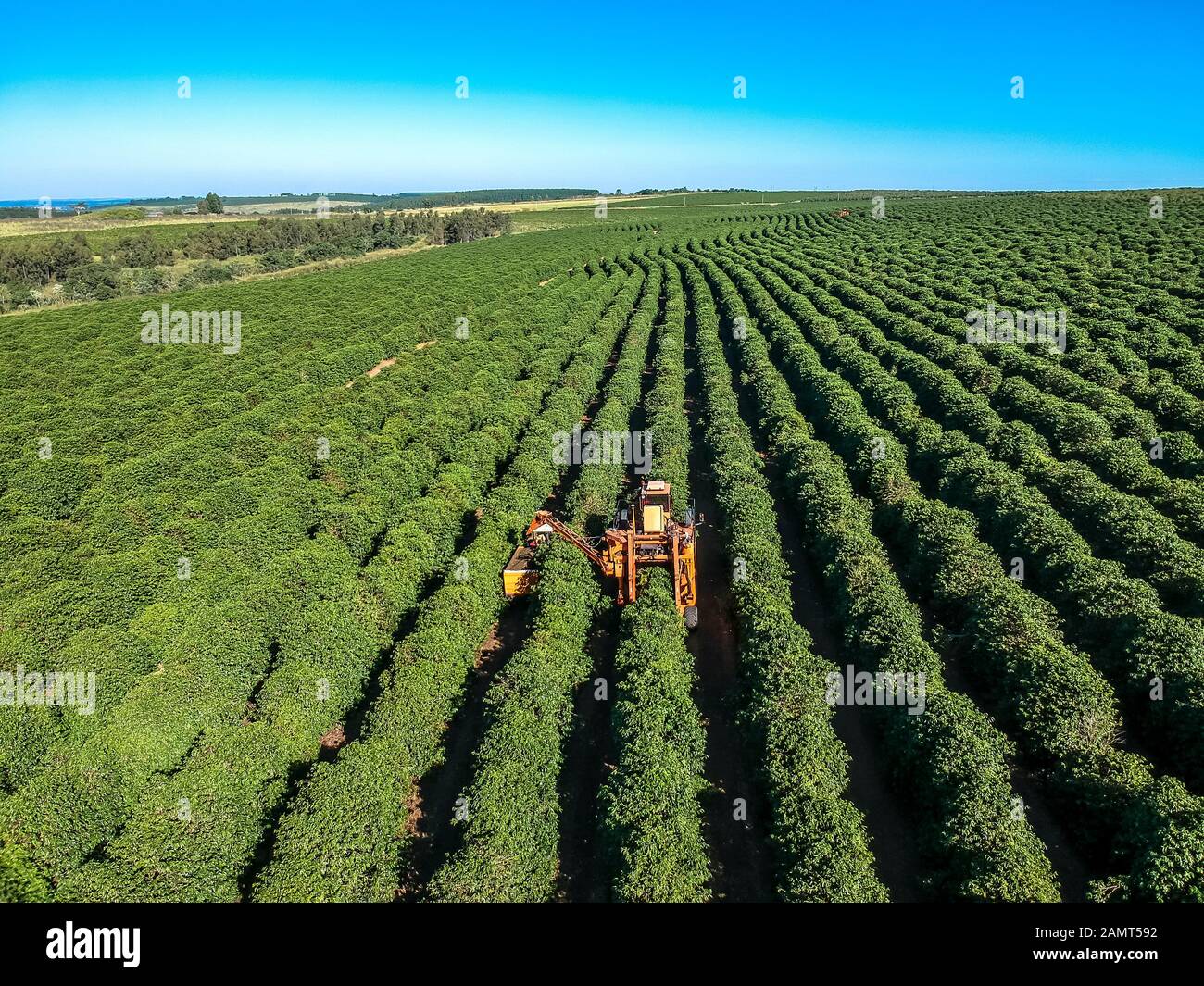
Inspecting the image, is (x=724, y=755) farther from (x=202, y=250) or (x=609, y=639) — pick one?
(x=202, y=250)

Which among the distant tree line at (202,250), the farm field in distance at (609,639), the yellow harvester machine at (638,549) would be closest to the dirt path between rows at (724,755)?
the farm field in distance at (609,639)

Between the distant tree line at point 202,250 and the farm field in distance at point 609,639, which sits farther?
the distant tree line at point 202,250

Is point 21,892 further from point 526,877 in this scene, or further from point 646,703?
point 646,703

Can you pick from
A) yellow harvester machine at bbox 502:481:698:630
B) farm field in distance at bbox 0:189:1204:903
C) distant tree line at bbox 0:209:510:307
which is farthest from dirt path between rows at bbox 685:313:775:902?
distant tree line at bbox 0:209:510:307

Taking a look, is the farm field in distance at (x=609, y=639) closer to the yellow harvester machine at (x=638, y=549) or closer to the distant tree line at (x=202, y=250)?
the yellow harvester machine at (x=638, y=549)

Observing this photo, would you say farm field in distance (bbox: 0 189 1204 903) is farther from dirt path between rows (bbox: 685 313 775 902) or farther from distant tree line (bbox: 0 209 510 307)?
distant tree line (bbox: 0 209 510 307)
